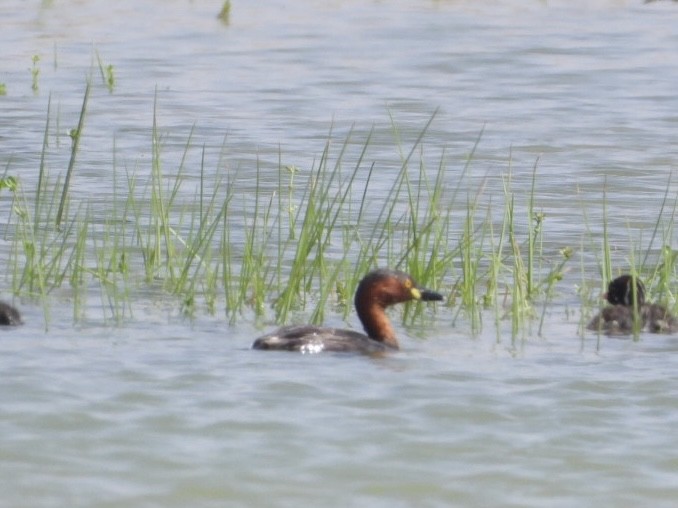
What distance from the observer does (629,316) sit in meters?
8.17

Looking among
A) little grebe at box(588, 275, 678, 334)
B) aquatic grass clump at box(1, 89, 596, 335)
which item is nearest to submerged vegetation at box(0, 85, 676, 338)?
aquatic grass clump at box(1, 89, 596, 335)

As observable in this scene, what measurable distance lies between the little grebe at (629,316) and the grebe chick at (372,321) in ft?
2.49

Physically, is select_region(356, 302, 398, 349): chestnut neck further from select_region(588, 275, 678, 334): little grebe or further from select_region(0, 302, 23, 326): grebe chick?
select_region(0, 302, 23, 326): grebe chick

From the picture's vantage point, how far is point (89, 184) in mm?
12672

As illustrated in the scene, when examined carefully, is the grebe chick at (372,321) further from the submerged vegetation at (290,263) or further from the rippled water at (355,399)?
the submerged vegetation at (290,263)

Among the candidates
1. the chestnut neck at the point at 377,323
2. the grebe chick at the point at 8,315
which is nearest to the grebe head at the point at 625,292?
the chestnut neck at the point at 377,323

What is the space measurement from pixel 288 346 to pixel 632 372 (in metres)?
1.44

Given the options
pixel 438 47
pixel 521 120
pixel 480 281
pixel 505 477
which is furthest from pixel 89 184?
pixel 438 47

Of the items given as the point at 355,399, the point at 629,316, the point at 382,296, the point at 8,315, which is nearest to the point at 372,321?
the point at 382,296

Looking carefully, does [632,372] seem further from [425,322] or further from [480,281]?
[480,281]

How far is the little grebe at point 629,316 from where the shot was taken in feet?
27.0

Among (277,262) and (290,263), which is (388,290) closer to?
(277,262)

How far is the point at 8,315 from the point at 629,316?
2.74 meters

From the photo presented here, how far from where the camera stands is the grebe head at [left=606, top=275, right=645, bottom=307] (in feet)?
27.4
